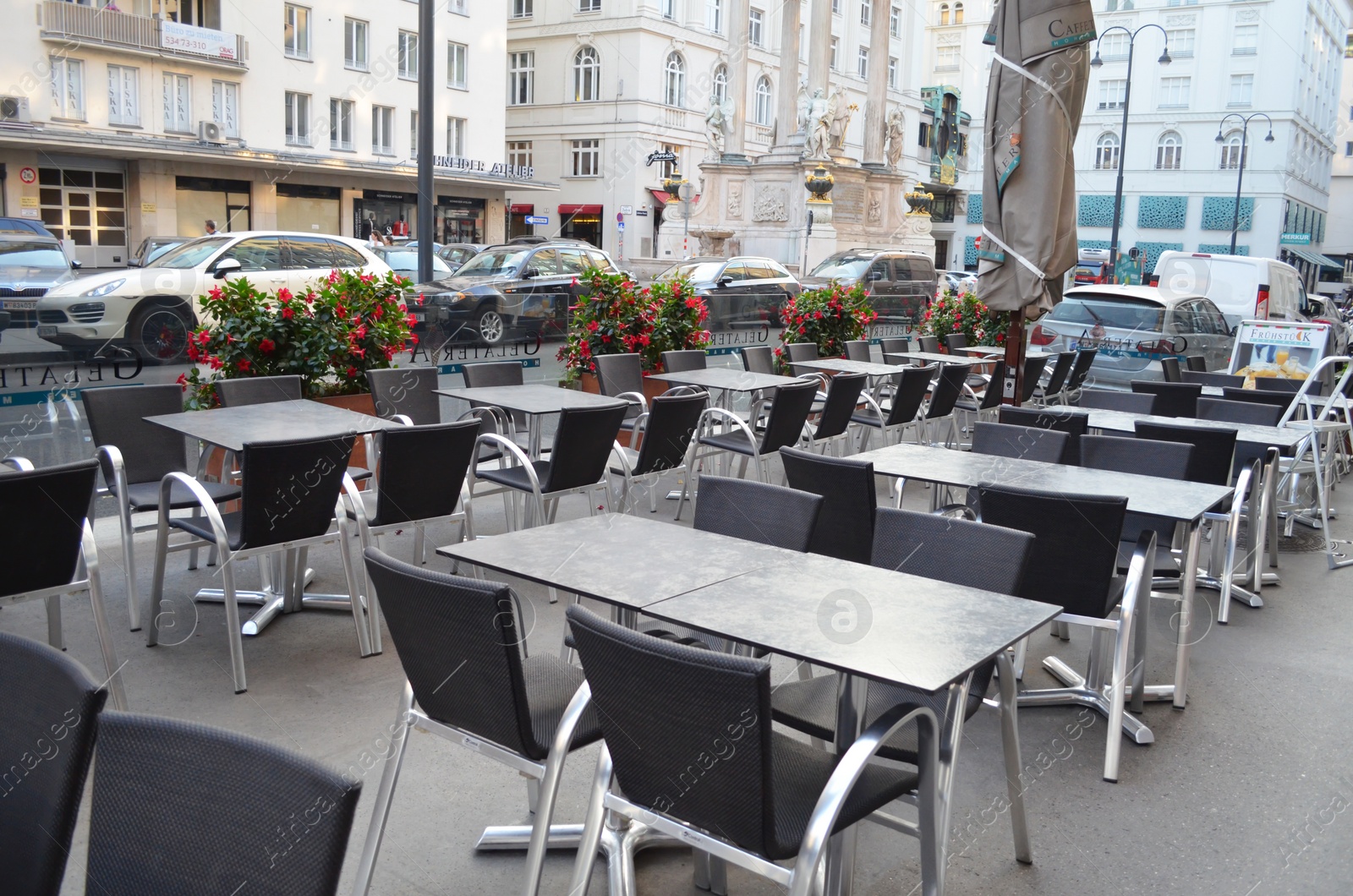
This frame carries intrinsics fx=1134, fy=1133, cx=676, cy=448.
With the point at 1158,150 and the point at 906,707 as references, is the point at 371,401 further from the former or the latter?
the point at 1158,150

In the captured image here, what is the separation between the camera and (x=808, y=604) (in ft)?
9.18

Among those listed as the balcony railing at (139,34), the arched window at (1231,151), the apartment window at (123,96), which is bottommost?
the apartment window at (123,96)

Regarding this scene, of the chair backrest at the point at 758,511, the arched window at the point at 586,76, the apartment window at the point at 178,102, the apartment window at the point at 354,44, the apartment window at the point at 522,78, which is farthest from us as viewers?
the apartment window at the point at 522,78

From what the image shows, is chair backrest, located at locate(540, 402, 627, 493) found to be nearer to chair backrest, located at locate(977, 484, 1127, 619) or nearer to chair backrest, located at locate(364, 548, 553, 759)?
chair backrest, located at locate(977, 484, 1127, 619)

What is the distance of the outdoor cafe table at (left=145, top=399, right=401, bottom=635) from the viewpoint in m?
4.83

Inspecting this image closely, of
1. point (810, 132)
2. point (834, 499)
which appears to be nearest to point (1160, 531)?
point (834, 499)

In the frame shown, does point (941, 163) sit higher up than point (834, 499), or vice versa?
point (941, 163)

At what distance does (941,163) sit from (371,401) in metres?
56.3

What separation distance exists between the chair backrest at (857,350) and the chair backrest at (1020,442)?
4603mm

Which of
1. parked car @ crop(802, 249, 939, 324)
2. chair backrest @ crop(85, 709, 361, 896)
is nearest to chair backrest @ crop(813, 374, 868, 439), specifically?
chair backrest @ crop(85, 709, 361, 896)

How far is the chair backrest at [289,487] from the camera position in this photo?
13.6ft

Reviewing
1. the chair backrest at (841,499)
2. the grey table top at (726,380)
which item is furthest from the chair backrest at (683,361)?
the chair backrest at (841,499)

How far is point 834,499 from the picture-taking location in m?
4.40

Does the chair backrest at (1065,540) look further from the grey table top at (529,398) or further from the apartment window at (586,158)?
the apartment window at (586,158)
